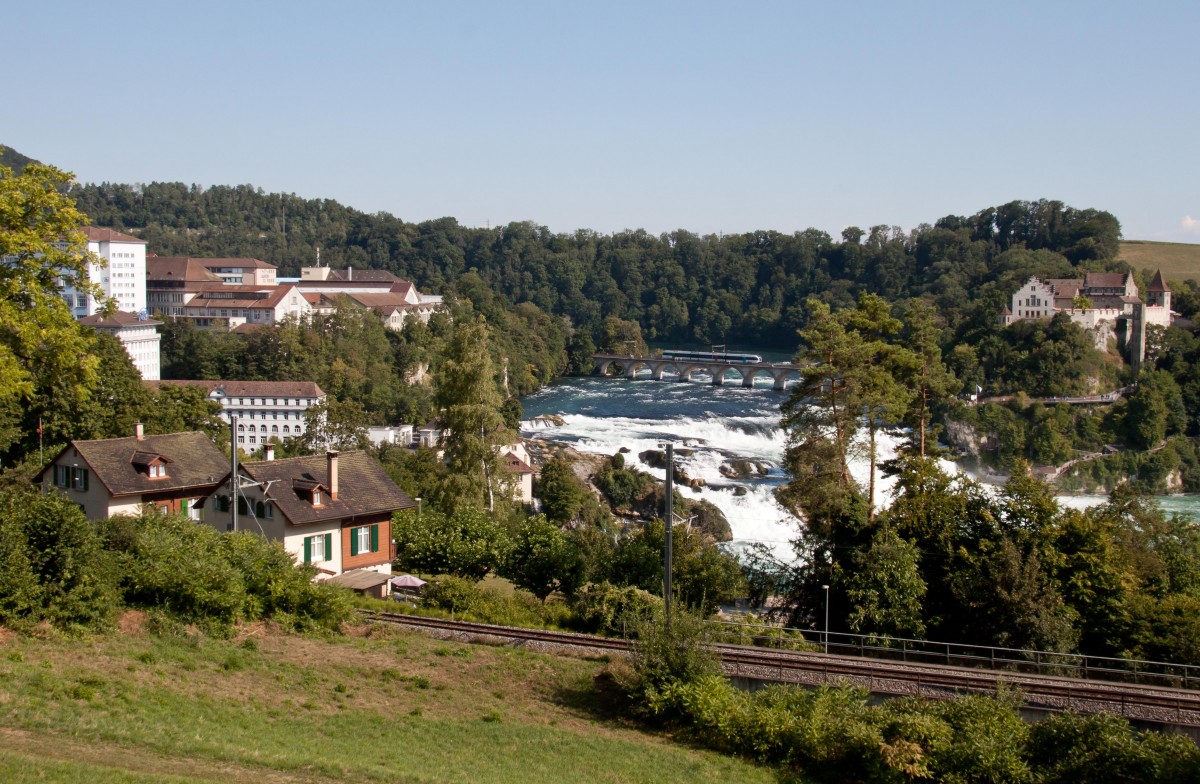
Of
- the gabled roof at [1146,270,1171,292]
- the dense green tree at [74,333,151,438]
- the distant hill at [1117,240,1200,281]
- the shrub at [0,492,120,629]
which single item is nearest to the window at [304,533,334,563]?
the shrub at [0,492,120,629]

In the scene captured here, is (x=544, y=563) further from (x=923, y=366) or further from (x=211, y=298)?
(x=211, y=298)

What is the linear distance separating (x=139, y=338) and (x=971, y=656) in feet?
241

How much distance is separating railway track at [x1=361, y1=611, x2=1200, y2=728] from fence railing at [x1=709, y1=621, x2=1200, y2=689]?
0.55 meters

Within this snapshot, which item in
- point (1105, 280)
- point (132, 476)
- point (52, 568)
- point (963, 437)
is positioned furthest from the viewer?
point (1105, 280)

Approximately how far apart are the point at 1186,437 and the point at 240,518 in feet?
216

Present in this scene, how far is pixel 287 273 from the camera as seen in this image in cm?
15438

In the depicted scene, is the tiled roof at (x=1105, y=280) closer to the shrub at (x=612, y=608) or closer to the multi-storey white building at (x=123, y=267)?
the multi-storey white building at (x=123, y=267)

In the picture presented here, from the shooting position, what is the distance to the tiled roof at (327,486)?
84.7 feet

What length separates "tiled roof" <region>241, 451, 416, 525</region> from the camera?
1017 inches

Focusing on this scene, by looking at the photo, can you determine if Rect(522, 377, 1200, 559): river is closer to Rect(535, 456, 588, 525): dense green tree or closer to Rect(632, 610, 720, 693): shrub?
Rect(535, 456, 588, 525): dense green tree

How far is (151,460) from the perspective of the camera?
2777 centimetres

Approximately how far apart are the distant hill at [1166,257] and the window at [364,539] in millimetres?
110666

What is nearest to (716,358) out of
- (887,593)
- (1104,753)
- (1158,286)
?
(1158,286)

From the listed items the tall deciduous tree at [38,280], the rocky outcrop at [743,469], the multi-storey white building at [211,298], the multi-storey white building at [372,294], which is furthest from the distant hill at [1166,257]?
the tall deciduous tree at [38,280]
